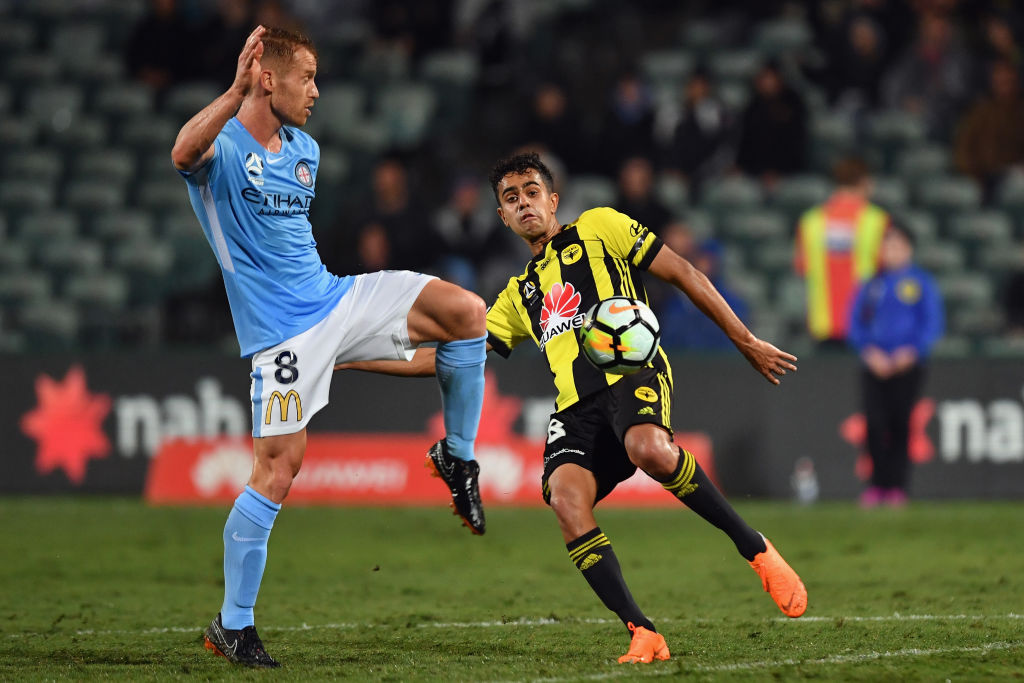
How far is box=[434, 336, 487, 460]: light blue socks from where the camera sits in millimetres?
5770

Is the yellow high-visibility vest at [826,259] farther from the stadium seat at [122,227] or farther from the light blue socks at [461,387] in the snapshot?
the light blue socks at [461,387]

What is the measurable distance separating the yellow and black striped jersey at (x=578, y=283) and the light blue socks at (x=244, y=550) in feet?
4.34

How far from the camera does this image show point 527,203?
5832mm

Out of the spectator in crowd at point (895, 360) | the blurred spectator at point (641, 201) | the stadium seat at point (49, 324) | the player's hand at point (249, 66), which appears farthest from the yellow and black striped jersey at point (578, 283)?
the stadium seat at point (49, 324)

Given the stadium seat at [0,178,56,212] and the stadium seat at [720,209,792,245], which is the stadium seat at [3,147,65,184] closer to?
the stadium seat at [0,178,56,212]

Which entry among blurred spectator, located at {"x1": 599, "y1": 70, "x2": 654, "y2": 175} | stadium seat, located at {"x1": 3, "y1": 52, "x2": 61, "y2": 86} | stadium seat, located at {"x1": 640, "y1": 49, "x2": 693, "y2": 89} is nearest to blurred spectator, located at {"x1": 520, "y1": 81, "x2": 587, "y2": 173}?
blurred spectator, located at {"x1": 599, "y1": 70, "x2": 654, "y2": 175}

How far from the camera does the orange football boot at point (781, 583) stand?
545 cm

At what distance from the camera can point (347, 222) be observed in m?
14.3

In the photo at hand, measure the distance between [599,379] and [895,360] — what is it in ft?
22.3

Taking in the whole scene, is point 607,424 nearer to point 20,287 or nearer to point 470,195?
point 470,195

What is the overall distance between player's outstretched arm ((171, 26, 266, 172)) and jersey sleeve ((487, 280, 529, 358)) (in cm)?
156

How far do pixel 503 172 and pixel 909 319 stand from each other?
682 cm

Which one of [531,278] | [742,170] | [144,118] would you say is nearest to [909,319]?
[742,170]

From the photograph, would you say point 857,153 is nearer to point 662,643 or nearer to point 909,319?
point 909,319
